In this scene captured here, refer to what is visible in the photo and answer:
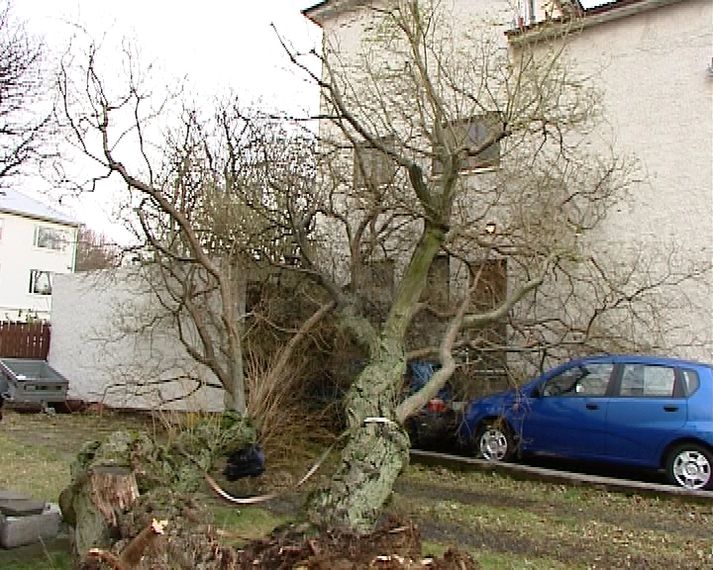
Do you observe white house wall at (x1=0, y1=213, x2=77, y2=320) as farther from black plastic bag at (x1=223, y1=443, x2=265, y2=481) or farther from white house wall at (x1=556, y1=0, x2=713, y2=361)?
black plastic bag at (x1=223, y1=443, x2=265, y2=481)

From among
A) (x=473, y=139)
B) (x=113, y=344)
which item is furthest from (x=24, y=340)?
(x=473, y=139)

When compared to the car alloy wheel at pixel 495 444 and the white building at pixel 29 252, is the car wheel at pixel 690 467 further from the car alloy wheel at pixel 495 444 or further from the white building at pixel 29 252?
the white building at pixel 29 252

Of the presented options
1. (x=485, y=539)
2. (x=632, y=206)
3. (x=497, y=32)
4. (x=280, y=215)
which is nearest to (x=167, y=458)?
(x=485, y=539)

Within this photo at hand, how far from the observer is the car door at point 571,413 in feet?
32.2

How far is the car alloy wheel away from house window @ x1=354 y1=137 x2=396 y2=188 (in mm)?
4089

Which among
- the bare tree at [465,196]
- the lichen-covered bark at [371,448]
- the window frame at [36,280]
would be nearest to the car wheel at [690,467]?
the bare tree at [465,196]

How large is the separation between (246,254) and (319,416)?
302 centimetres

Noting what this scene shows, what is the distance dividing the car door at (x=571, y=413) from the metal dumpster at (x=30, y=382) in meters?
A: 11.7

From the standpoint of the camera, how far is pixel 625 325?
12.2 metres

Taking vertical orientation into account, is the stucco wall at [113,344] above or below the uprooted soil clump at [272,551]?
→ above

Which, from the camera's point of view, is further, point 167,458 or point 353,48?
point 353,48

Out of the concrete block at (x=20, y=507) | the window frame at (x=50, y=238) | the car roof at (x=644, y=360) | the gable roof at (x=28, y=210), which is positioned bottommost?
the concrete block at (x=20, y=507)

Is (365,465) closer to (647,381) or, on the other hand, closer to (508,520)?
(508,520)

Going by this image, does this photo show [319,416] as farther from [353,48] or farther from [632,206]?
[353,48]
